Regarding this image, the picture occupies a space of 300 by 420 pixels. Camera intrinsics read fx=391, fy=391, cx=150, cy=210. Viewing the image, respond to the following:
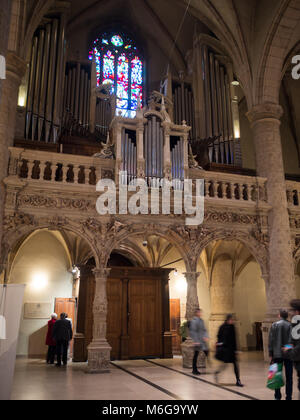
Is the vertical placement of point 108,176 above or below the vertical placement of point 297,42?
below

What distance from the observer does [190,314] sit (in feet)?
32.4

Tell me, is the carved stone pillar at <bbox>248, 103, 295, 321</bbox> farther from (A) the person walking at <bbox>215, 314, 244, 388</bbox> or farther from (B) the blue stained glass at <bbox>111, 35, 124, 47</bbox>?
(B) the blue stained glass at <bbox>111, 35, 124, 47</bbox>

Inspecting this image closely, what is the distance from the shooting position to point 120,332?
11672mm

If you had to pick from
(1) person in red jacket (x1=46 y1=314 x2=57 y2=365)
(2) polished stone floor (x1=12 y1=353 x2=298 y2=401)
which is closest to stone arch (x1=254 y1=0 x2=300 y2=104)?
(2) polished stone floor (x1=12 y1=353 x2=298 y2=401)

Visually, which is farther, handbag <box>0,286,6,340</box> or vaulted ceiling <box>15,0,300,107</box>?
vaulted ceiling <box>15,0,300,107</box>

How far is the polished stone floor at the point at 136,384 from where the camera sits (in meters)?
6.04

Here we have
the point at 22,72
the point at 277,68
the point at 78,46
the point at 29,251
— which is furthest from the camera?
the point at 78,46

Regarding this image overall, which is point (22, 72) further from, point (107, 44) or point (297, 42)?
point (297, 42)

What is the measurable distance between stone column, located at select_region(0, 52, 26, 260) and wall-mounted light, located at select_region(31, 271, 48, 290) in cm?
462

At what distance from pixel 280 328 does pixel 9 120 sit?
7.78 meters

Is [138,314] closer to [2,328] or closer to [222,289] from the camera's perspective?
[222,289]

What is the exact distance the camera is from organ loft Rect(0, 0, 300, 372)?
9.74m

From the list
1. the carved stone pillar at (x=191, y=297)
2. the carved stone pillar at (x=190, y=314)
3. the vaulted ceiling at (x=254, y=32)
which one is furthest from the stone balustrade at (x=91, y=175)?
the vaulted ceiling at (x=254, y=32)
